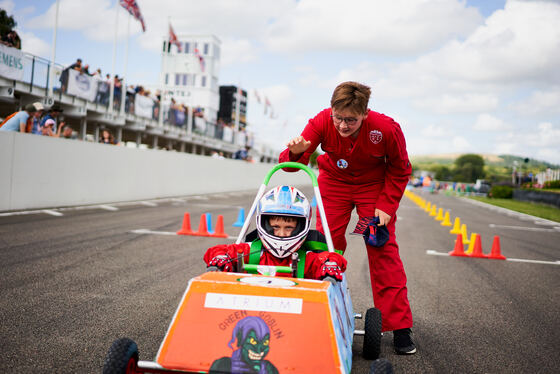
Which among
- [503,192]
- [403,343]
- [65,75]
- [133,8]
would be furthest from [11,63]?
[503,192]

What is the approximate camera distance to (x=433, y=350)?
391 centimetres

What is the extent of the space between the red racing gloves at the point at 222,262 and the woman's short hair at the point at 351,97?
1269 mm

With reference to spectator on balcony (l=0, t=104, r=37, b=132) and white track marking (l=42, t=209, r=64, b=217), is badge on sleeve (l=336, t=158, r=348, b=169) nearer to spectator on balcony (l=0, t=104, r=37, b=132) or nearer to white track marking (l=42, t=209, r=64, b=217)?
white track marking (l=42, t=209, r=64, b=217)

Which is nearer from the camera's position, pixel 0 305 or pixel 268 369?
pixel 268 369

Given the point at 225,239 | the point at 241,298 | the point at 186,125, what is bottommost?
the point at 225,239

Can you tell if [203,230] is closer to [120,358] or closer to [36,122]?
[36,122]

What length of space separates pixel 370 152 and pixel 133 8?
22577 millimetres

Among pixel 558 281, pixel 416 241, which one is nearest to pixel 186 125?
pixel 416 241

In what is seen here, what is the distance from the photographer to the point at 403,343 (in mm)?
3826

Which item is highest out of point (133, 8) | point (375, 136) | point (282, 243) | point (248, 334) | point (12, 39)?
point (133, 8)

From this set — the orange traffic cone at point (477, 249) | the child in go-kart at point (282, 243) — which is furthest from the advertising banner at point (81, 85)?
the child in go-kart at point (282, 243)

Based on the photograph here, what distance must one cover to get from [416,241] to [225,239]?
14.4 feet

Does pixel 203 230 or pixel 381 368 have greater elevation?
pixel 381 368

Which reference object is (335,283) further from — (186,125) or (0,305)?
(186,125)
